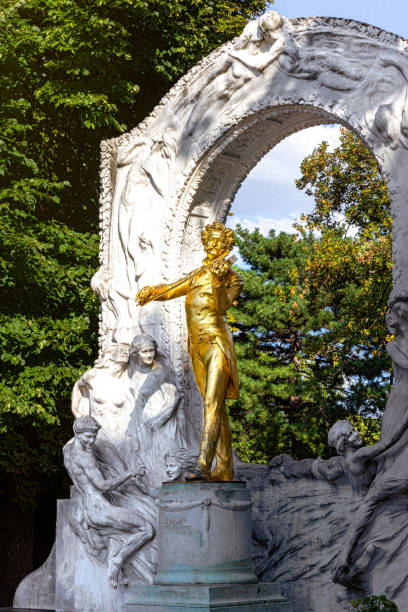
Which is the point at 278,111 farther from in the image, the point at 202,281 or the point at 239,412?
the point at 239,412

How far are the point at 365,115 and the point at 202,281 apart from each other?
89.7 inches

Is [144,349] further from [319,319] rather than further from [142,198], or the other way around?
[319,319]

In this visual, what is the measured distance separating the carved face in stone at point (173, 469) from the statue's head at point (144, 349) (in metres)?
1.54

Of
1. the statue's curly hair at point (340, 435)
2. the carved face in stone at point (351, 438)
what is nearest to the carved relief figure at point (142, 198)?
the statue's curly hair at point (340, 435)

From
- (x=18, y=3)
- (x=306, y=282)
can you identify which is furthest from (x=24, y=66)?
(x=306, y=282)

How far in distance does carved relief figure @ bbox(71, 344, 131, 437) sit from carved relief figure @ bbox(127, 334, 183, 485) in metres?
0.11

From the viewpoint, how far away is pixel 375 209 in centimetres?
1580

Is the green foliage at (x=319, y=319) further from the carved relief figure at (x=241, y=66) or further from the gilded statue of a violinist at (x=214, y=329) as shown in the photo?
the gilded statue of a violinist at (x=214, y=329)

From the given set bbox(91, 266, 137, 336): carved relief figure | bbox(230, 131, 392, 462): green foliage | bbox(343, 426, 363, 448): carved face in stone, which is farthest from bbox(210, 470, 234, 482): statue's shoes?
bbox(230, 131, 392, 462): green foliage

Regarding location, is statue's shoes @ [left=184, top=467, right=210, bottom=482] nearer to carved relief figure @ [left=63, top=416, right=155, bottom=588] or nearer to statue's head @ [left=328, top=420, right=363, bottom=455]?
statue's head @ [left=328, top=420, right=363, bottom=455]

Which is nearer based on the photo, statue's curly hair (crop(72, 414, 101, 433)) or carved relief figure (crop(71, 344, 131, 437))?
statue's curly hair (crop(72, 414, 101, 433))

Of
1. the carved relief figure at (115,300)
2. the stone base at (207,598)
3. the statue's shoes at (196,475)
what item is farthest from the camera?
the carved relief figure at (115,300)

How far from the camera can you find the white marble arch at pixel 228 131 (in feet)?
28.1

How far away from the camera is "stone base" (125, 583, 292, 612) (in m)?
6.86
